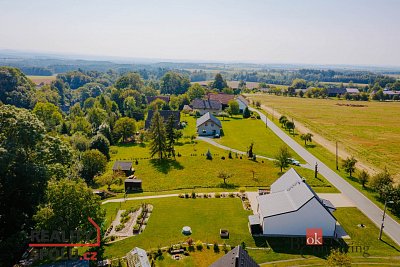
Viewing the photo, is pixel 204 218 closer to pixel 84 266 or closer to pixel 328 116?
pixel 84 266

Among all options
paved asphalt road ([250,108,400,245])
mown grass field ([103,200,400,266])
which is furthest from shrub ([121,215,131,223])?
paved asphalt road ([250,108,400,245])

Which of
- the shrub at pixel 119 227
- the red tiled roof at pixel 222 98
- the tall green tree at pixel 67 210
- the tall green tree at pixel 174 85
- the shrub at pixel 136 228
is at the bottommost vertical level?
the shrub at pixel 119 227

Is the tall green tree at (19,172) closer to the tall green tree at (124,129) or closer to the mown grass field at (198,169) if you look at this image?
the mown grass field at (198,169)

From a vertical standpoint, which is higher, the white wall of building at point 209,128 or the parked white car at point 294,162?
the white wall of building at point 209,128

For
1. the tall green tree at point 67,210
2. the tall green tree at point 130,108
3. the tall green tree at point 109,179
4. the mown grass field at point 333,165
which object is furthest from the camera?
the tall green tree at point 130,108

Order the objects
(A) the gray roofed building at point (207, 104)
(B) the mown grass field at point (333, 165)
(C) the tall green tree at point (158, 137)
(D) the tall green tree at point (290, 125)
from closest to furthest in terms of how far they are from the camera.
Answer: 1. (B) the mown grass field at point (333, 165)
2. (C) the tall green tree at point (158, 137)
3. (D) the tall green tree at point (290, 125)
4. (A) the gray roofed building at point (207, 104)

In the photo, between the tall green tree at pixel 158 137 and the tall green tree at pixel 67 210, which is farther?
the tall green tree at pixel 158 137

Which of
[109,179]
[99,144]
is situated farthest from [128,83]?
[109,179]

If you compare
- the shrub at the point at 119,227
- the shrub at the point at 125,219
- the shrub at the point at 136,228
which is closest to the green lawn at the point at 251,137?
the shrub at the point at 125,219
